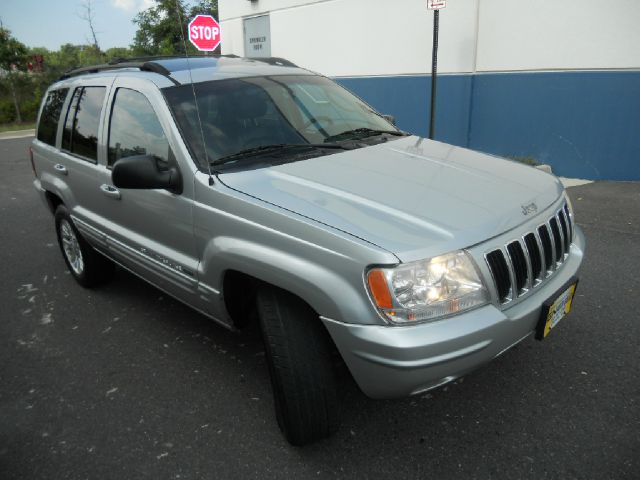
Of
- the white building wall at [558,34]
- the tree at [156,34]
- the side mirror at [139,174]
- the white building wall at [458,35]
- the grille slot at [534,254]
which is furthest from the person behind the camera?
the tree at [156,34]

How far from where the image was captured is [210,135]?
9.05 feet

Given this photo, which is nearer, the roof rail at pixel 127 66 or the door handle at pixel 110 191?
the roof rail at pixel 127 66

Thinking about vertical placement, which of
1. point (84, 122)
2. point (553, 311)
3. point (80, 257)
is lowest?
point (80, 257)

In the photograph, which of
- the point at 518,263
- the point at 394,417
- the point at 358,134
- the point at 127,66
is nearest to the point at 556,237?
the point at 518,263

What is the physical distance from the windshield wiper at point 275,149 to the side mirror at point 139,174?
10.7 inches

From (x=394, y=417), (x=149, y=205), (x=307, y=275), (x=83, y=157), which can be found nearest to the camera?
(x=307, y=275)

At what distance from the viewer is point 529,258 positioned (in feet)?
7.36

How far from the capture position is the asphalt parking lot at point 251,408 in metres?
2.32

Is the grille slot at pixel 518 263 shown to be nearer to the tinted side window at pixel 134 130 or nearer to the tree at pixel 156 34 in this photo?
the tinted side window at pixel 134 130

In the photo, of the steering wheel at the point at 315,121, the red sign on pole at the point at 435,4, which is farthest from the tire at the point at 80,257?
the red sign on pole at the point at 435,4

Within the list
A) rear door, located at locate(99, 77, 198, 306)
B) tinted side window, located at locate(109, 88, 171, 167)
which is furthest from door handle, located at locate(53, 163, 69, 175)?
tinted side window, located at locate(109, 88, 171, 167)

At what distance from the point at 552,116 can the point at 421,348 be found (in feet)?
21.3

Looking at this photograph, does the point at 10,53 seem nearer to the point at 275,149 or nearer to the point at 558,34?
the point at 558,34

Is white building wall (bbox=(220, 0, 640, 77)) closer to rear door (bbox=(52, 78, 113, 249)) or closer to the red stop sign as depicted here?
the red stop sign
